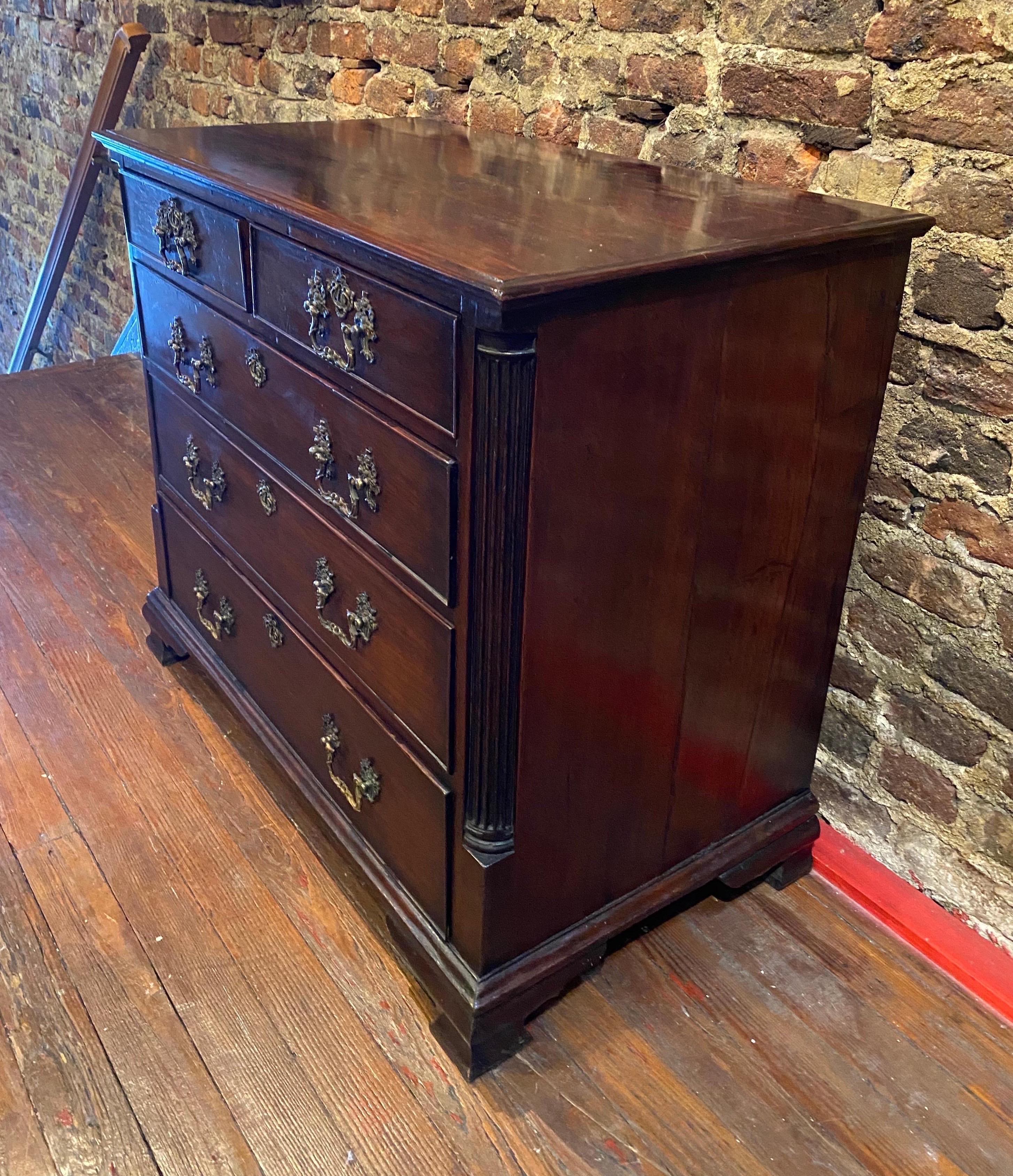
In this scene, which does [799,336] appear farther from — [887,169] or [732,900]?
[732,900]

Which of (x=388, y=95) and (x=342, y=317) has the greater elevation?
(x=388, y=95)

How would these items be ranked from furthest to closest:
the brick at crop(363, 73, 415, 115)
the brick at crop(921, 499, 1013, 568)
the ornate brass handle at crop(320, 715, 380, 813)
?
the brick at crop(363, 73, 415, 115) → the ornate brass handle at crop(320, 715, 380, 813) → the brick at crop(921, 499, 1013, 568)

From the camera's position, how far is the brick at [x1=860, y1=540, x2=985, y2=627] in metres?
1.53

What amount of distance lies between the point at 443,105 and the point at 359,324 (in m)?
1.18

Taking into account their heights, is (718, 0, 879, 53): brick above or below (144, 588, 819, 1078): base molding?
above

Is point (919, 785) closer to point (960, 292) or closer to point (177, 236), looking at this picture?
point (960, 292)

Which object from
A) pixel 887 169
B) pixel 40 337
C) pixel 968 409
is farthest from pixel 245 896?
pixel 40 337

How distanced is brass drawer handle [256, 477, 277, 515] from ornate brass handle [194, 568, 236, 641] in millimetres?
349

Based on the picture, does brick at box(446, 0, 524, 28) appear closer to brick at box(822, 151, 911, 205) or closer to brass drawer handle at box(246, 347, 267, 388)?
brick at box(822, 151, 911, 205)

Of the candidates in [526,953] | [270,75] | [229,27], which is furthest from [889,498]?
[229,27]

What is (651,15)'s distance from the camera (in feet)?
5.50

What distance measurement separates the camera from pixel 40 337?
4.86 metres

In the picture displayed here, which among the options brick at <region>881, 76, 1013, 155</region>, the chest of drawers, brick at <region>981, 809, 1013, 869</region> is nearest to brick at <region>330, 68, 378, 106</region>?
the chest of drawers

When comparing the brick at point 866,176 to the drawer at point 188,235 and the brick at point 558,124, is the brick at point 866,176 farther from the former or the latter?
the drawer at point 188,235
